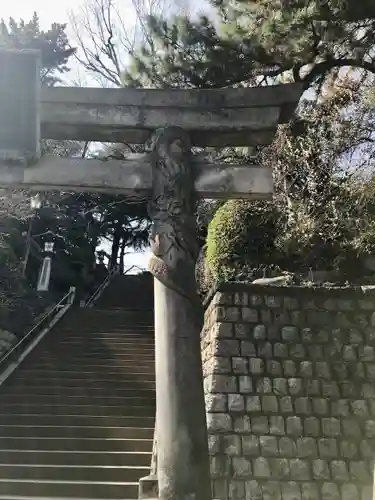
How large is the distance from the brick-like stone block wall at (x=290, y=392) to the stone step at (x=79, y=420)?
1.61 meters

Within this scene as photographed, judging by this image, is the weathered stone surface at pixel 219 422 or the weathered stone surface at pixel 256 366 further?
the weathered stone surface at pixel 256 366

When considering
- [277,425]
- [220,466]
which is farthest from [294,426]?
[220,466]

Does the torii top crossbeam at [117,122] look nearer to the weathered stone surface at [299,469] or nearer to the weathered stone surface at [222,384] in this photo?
the weathered stone surface at [222,384]

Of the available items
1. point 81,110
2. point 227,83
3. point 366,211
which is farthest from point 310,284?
point 81,110

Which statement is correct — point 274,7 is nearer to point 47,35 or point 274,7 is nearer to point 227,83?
point 227,83

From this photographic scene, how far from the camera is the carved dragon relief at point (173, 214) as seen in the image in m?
4.91

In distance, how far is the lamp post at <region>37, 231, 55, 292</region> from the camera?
20264 millimetres

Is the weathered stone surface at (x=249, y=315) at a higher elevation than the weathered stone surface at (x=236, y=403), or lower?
higher

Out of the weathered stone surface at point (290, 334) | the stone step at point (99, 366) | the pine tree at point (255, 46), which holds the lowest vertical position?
the weathered stone surface at point (290, 334)

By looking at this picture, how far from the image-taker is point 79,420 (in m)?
9.04

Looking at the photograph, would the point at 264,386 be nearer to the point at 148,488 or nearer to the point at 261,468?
the point at 261,468

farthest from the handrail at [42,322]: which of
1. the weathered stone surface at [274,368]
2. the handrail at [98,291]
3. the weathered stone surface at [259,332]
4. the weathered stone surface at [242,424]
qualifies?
the weathered stone surface at [274,368]

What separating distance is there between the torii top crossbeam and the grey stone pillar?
0.70 ft

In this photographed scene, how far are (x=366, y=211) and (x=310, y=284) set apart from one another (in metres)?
1.47
